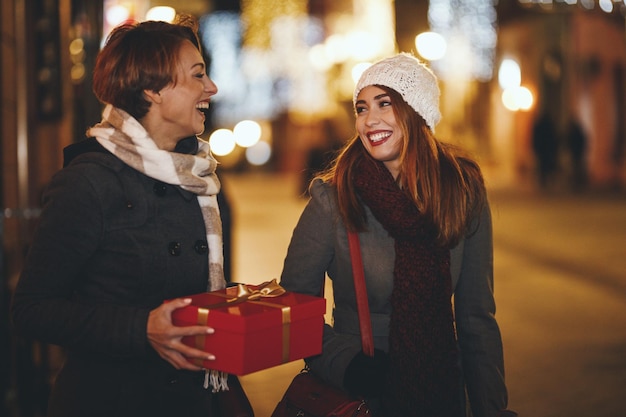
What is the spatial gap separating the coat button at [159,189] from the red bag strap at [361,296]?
2.58 ft

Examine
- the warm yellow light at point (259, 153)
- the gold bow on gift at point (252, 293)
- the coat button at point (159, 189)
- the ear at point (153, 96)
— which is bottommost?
the warm yellow light at point (259, 153)

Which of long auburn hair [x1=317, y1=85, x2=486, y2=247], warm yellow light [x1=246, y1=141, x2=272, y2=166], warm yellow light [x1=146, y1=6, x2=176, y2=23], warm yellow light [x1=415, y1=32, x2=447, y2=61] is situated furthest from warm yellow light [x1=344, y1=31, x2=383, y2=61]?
warm yellow light [x1=246, y1=141, x2=272, y2=166]

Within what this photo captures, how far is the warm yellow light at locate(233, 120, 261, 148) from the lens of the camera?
163 feet

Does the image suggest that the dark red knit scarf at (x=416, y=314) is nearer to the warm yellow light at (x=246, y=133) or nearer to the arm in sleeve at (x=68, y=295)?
the arm in sleeve at (x=68, y=295)

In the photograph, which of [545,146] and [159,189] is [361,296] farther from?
[545,146]

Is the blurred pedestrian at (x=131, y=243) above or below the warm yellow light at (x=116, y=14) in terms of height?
below

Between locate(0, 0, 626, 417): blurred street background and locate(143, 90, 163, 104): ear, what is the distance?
56 centimetres

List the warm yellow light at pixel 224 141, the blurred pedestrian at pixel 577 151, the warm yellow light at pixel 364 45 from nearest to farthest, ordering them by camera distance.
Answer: the warm yellow light at pixel 364 45 < the blurred pedestrian at pixel 577 151 < the warm yellow light at pixel 224 141

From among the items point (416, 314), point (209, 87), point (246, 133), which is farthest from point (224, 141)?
point (209, 87)

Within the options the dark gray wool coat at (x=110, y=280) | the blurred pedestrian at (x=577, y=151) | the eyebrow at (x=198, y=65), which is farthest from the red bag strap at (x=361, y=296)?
the blurred pedestrian at (x=577, y=151)

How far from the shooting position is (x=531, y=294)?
910 cm

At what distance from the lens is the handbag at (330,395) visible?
2.53 m

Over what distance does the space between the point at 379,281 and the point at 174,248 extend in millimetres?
893

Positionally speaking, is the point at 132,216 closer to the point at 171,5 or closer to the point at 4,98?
the point at 4,98
